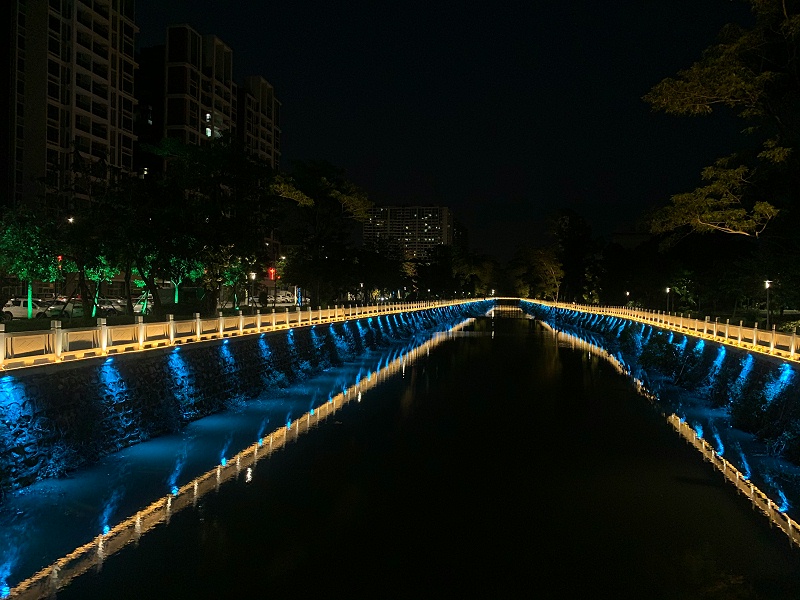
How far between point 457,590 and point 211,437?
1061 centimetres

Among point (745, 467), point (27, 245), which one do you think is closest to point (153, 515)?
point (745, 467)

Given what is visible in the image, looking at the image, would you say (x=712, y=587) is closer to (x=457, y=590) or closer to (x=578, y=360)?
(x=457, y=590)

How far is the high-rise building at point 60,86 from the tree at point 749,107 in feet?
142

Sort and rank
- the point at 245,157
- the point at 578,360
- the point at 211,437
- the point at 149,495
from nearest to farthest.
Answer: the point at 149,495
the point at 211,437
the point at 245,157
the point at 578,360

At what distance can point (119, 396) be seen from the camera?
16.7 meters

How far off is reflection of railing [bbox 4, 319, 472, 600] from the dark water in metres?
0.23

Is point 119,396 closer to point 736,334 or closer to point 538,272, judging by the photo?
point 736,334

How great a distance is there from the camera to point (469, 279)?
5827 inches

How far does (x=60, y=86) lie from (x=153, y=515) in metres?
57.7

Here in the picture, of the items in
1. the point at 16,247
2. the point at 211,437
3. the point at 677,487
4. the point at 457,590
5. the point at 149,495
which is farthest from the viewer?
the point at 16,247

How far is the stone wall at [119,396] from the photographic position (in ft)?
43.4

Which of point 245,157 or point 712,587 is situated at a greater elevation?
point 245,157

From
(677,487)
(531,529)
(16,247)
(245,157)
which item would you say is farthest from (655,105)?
(16,247)

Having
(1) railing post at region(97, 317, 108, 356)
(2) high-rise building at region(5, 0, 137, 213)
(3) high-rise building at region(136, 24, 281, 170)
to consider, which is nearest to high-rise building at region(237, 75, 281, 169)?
(3) high-rise building at region(136, 24, 281, 170)
